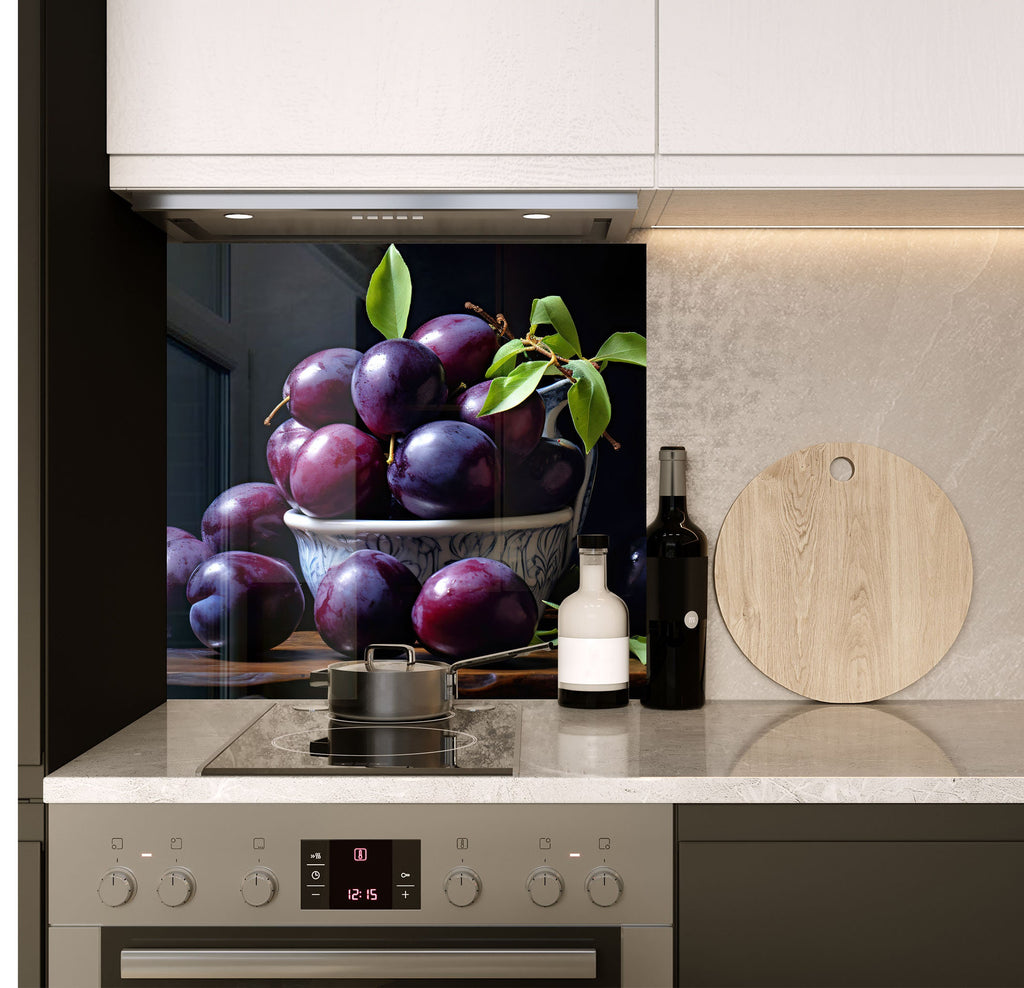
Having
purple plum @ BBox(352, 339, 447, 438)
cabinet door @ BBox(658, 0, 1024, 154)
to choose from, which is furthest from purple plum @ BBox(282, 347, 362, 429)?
cabinet door @ BBox(658, 0, 1024, 154)

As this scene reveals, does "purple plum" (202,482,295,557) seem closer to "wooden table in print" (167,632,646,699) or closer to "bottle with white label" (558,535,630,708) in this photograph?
"wooden table in print" (167,632,646,699)

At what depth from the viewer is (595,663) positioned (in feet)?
5.41

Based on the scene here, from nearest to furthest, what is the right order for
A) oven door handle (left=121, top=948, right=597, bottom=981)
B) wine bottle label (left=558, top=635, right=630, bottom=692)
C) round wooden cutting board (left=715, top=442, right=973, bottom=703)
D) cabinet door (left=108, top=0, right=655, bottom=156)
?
oven door handle (left=121, top=948, right=597, bottom=981)
cabinet door (left=108, top=0, right=655, bottom=156)
wine bottle label (left=558, top=635, right=630, bottom=692)
round wooden cutting board (left=715, top=442, right=973, bottom=703)

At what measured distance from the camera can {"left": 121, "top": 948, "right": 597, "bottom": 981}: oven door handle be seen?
123cm

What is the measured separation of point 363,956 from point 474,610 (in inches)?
26.4

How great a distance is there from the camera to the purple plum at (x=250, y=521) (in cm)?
182

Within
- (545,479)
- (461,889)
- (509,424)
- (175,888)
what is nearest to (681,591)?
(545,479)

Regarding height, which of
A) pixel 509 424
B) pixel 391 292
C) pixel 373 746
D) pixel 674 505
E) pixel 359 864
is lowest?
pixel 359 864

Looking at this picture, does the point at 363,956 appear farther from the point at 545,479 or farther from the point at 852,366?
the point at 852,366

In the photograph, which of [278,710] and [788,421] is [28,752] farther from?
[788,421]

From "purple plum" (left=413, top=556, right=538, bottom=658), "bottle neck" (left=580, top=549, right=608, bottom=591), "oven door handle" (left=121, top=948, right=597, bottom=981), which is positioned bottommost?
"oven door handle" (left=121, top=948, right=597, bottom=981)

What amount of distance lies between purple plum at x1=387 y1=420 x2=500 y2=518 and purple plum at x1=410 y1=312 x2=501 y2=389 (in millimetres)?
105

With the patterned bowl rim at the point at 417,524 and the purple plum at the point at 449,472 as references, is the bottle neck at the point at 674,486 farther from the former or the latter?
the purple plum at the point at 449,472

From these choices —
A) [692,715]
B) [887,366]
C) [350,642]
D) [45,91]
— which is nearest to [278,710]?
[350,642]
